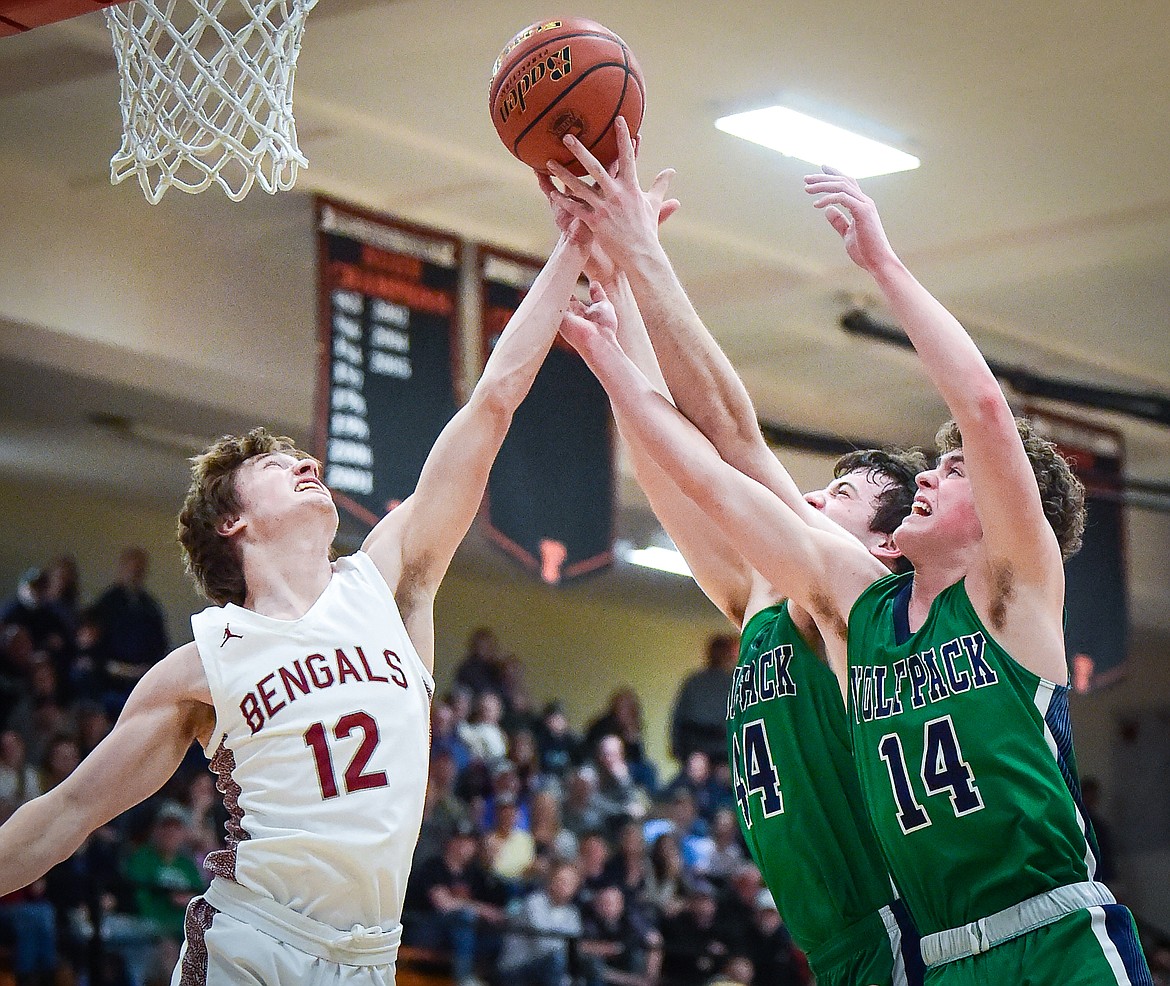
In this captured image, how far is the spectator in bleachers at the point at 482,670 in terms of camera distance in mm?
11914

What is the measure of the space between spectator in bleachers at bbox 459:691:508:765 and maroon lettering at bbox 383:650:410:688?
305 inches

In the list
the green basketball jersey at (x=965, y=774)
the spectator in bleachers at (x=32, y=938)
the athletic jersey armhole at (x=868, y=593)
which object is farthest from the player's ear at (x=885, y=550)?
the spectator in bleachers at (x=32, y=938)

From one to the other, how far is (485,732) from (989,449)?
28.6 ft

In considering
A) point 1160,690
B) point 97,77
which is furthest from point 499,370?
point 1160,690

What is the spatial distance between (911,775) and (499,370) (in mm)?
1316

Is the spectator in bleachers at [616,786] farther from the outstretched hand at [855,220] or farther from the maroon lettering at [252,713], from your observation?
the outstretched hand at [855,220]

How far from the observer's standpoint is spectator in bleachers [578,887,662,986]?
9859 mm

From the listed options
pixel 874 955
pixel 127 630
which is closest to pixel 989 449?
pixel 874 955

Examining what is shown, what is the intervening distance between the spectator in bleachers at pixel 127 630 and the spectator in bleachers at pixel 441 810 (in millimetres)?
1918

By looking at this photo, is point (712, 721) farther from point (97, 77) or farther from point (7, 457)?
point (97, 77)

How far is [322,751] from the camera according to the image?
11.2 ft

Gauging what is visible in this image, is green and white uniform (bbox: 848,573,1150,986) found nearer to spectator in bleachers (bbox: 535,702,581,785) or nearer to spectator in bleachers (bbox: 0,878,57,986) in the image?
spectator in bleachers (bbox: 0,878,57,986)

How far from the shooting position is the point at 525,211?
910 cm

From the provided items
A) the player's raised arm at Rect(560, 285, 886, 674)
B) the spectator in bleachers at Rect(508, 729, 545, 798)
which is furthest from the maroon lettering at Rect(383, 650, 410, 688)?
the spectator in bleachers at Rect(508, 729, 545, 798)
